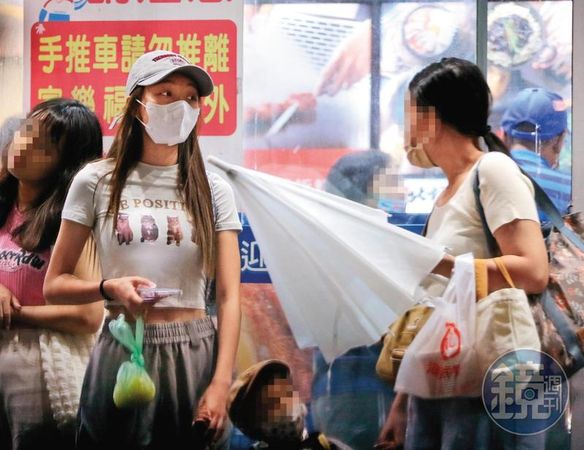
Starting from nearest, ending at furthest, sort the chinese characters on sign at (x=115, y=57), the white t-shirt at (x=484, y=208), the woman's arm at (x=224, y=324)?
the white t-shirt at (x=484, y=208), the woman's arm at (x=224, y=324), the chinese characters on sign at (x=115, y=57)

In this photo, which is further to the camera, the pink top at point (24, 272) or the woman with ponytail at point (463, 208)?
the pink top at point (24, 272)

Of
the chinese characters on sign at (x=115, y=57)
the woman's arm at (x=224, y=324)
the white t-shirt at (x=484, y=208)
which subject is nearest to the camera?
the white t-shirt at (x=484, y=208)

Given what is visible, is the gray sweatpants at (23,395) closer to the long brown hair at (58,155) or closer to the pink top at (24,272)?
the pink top at (24,272)

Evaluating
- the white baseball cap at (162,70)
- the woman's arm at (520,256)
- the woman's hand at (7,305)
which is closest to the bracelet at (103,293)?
the woman's hand at (7,305)

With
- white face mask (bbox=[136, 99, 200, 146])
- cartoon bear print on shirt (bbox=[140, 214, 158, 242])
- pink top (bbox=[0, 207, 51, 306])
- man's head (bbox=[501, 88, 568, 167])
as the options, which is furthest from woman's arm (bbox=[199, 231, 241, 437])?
man's head (bbox=[501, 88, 568, 167])

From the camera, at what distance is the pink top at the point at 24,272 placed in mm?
3238

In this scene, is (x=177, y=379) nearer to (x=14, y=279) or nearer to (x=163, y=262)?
(x=163, y=262)

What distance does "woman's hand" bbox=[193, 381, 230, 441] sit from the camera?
10.3 feet

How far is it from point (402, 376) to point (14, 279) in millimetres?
1438

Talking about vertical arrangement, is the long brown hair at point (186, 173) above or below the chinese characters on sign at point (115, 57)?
below

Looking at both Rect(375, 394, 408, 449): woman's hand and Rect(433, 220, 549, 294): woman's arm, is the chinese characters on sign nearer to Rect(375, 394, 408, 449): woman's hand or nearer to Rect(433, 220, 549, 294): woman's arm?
Rect(433, 220, 549, 294): woman's arm

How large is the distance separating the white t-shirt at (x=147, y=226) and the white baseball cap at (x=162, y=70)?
0.29 meters

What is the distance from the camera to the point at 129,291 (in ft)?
10.2

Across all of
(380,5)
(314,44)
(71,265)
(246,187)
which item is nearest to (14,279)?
(71,265)
